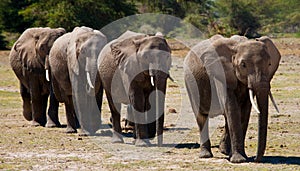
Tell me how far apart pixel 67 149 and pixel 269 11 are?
55.3 metres

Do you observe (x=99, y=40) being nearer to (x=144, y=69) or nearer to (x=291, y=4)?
(x=144, y=69)

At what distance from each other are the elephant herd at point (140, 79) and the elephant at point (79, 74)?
0.02m

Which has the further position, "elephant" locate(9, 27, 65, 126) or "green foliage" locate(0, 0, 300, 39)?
"green foliage" locate(0, 0, 300, 39)

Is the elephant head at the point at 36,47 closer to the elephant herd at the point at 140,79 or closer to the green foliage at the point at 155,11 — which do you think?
Result: the elephant herd at the point at 140,79

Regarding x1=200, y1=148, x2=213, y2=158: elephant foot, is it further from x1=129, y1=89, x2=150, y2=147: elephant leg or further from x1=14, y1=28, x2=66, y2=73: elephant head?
x1=14, y1=28, x2=66, y2=73: elephant head

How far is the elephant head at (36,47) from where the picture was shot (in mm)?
17641

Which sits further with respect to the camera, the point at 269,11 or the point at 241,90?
the point at 269,11

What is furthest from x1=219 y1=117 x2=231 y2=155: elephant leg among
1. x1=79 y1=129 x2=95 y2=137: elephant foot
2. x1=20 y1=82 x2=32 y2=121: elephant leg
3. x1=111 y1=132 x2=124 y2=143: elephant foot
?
x1=20 y1=82 x2=32 y2=121: elephant leg

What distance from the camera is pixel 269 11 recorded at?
2653 inches

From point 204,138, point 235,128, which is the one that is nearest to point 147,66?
point 204,138

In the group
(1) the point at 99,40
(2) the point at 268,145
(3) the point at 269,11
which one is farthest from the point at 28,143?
(3) the point at 269,11

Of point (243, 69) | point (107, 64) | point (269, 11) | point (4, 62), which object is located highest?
point (243, 69)

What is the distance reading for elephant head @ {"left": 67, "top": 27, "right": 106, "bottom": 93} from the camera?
49.7 feet

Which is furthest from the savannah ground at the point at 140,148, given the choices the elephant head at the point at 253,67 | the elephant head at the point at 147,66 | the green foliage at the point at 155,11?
the green foliage at the point at 155,11
